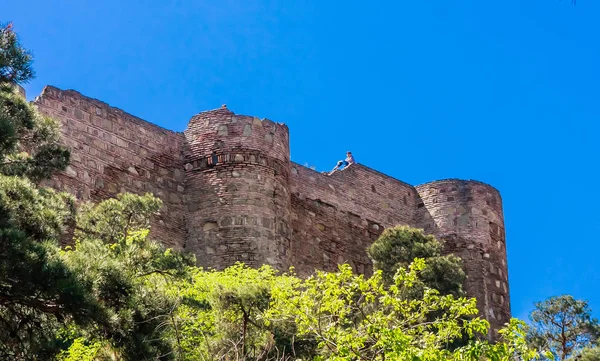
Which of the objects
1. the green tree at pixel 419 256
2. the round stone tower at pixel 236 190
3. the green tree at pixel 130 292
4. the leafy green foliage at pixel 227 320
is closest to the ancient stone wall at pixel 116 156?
the round stone tower at pixel 236 190

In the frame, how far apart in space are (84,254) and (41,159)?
188cm

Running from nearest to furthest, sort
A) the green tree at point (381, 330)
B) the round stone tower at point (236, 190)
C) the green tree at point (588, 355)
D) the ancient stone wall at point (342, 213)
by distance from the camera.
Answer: the green tree at point (381, 330) → the round stone tower at point (236, 190) → the green tree at point (588, 355) → the ancient stone wall at point (342, 213)

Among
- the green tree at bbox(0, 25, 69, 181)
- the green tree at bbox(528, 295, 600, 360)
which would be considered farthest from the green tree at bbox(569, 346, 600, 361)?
the green tree at bbox(0, 25, 69, 181)

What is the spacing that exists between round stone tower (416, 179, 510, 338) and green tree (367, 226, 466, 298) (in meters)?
2.89

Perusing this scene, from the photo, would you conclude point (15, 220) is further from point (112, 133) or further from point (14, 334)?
point (112, 133)

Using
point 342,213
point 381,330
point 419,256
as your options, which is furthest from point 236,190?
point 381,330

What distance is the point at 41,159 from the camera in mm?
16688

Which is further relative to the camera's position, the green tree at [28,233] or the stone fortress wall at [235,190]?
the stone fortress wall at [235,190]

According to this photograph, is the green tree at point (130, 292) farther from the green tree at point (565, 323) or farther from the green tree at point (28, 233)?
the green tree at point (565, 323)

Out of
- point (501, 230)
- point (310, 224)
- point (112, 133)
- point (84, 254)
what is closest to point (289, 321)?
point (84, 254)

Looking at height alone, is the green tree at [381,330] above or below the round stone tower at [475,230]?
below

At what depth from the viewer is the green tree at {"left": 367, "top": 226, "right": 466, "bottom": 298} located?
82.3ft

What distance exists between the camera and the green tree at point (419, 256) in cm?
2508

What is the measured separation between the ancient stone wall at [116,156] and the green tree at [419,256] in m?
4.01
